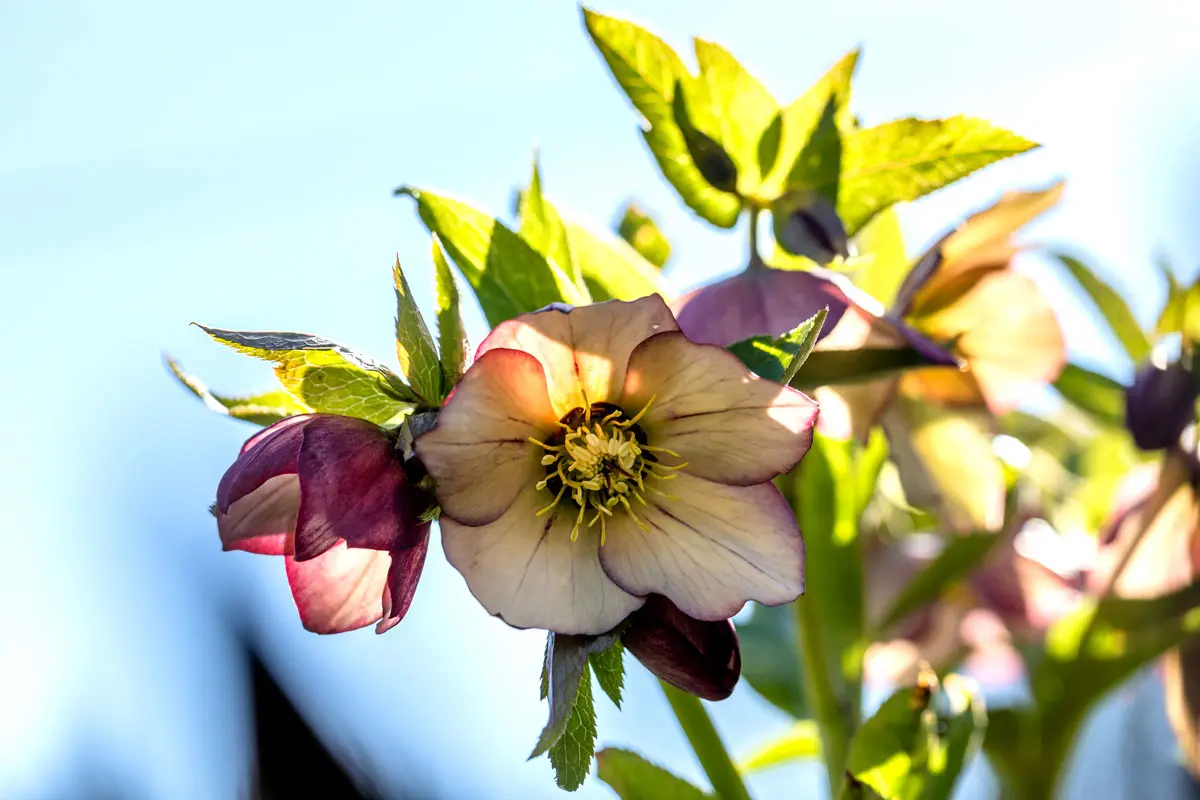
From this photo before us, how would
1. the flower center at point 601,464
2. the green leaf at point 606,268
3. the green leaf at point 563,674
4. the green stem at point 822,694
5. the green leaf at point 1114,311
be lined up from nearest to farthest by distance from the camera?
the green leaf at point 563,674
the flower center at point 601,464
the green leaf at point 606,268
the green stem at point 822,694
the green leaf at point 1114,311

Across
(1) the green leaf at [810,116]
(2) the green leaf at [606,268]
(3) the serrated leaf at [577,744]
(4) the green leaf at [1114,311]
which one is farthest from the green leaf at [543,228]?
(4) the green leaf at [1114,311]

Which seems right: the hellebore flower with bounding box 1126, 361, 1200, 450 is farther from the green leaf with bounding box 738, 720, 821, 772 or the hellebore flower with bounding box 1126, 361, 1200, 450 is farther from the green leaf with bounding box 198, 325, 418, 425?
the green leaf with bounding box 198, 325, 418, 425

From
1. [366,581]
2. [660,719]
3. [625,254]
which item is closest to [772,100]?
[625,254]

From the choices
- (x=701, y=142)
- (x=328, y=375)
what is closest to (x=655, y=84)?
(x=701, y=142)

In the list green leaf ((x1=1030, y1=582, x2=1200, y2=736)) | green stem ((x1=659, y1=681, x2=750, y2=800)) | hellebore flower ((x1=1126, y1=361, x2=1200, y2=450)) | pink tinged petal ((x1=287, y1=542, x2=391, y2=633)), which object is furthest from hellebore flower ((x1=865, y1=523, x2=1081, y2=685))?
pink tinged petal ((x1=287, y1=542, x2=391, y2=633))

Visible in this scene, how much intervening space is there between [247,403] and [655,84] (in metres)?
0.28

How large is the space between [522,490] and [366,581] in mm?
86

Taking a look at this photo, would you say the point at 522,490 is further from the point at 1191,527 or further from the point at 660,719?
the point at 660,719

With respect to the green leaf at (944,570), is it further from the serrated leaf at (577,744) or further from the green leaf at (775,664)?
the serrated leaf at (577,744)

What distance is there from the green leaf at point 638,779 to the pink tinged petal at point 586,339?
215 millimetres

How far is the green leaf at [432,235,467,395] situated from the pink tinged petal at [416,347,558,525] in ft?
0.07

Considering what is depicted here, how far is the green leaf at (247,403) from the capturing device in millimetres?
563

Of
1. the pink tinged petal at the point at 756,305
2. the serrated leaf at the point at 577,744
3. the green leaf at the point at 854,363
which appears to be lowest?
the serrated leaf at the point at 577,744

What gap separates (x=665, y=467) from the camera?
564 millimetres
